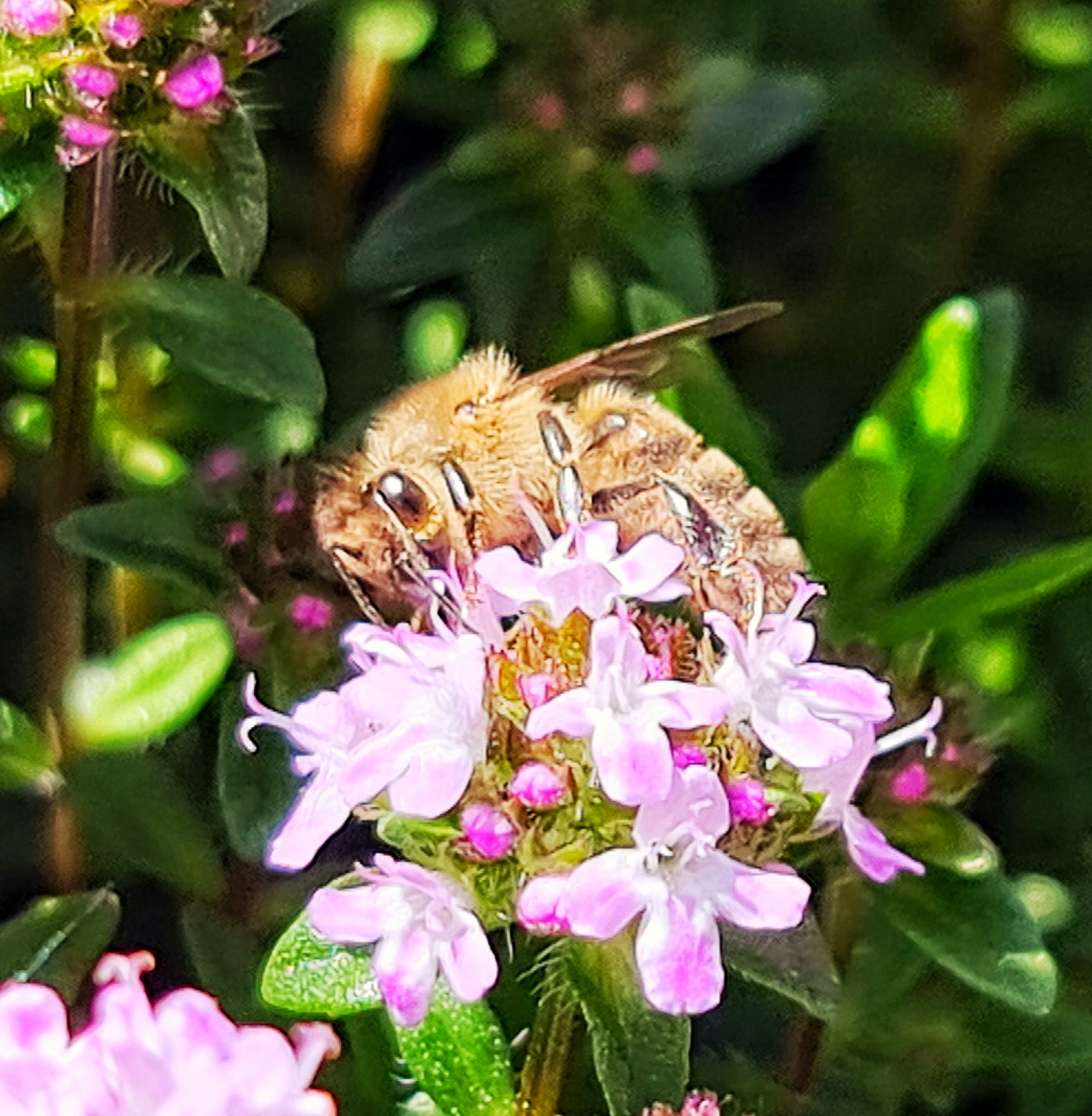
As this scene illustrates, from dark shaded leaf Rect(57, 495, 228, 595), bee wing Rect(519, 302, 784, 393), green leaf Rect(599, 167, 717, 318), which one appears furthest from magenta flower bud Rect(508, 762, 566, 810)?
green leaf Rect(599, 167, 717, 318)

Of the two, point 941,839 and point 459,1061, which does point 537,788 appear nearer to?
point 459,1061

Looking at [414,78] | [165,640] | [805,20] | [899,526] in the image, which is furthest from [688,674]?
[805,20]

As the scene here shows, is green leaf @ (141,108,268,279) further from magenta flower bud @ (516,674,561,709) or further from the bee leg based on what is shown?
magenta flower bud @ (516,674,561,709)

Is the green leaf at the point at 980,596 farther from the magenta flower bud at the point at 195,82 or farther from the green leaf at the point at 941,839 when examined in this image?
the magenta flower bud at the point at 195,82

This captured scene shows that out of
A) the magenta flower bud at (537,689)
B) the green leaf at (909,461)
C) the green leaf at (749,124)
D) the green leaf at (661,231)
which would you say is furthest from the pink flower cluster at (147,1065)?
the green leaf at (749,124)

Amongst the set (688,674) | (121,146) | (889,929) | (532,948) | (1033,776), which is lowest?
(1033,776)

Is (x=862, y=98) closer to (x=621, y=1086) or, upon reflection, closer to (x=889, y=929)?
(x=889, y=929)
